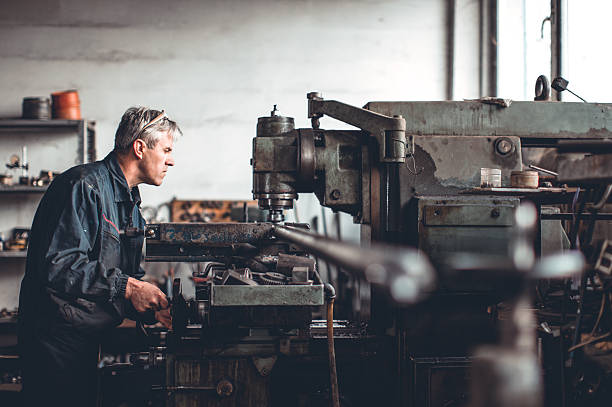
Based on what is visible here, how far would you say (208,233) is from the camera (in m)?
1.83

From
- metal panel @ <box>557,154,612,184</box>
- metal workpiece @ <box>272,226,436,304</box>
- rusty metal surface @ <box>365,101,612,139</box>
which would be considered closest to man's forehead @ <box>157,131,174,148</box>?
rusty metal surface @ <box>365,101,612,139</box>

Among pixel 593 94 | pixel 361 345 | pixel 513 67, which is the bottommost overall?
pixel 361 345

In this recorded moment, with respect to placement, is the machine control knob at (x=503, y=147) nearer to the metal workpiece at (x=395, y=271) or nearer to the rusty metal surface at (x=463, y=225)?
the rusty metal surface at (x=463, y=225)

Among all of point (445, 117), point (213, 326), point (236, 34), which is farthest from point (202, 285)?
point (236, 34)

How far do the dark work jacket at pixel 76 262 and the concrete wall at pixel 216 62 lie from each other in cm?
229

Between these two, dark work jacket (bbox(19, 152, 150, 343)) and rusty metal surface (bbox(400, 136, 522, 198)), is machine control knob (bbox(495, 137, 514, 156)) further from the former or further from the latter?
dark work jacket (bbox(19, 152, 150, 343))

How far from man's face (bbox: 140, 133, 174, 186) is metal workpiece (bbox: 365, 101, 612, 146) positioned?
2.80ft

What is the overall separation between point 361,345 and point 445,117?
697 millimetres

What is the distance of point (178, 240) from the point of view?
1.81m

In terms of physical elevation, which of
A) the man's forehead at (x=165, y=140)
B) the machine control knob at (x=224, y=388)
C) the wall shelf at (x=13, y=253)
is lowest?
the machine control knob at (x=224, y=388)

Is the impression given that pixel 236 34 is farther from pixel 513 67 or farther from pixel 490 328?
pixel 490 328

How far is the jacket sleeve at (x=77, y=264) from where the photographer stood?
170 centimetres

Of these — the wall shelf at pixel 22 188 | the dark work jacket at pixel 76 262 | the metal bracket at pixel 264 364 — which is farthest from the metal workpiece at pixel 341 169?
the wall shelf at pixel 22 188

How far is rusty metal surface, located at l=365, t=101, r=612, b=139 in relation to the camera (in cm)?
165
